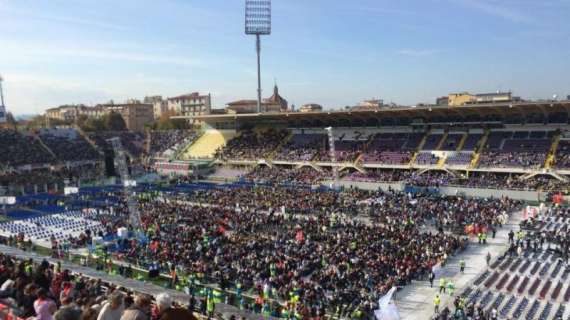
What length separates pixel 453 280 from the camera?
18.3m

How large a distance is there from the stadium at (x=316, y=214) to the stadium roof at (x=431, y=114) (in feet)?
0.70

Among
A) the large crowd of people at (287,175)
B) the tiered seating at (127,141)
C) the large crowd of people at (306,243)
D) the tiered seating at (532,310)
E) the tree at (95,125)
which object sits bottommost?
the tiered seating at (532,310)

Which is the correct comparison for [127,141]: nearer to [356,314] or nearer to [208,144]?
[208,144]

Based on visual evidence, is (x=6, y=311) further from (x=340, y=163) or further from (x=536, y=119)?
(x=536, y=119)

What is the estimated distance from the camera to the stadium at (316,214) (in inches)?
635

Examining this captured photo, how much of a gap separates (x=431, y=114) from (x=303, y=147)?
45.1 feet

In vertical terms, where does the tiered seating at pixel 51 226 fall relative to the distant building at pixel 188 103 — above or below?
below

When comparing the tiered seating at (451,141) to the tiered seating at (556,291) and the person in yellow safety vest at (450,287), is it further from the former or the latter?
the person in yellow safety vest at (450,287)

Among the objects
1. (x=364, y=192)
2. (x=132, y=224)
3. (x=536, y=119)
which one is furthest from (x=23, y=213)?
(x=536, y=119)

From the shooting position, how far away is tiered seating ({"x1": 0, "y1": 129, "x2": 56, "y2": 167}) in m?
48.7

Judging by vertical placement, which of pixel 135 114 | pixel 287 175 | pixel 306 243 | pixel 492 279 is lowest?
pixel 492 279

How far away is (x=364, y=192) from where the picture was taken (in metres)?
36.0

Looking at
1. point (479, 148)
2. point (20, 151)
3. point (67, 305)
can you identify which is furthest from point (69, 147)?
point (67, 305)

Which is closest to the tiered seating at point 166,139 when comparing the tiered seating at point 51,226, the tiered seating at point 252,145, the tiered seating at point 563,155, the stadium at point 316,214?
the stadium at point 316,214
